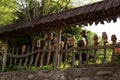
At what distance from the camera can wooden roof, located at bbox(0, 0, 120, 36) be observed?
8570 mm

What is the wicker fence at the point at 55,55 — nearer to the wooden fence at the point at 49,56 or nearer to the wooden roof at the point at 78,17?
the wooden fence at the point at 49,56

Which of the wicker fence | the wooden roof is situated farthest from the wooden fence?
the wooden roof

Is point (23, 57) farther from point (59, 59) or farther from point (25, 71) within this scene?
point (59, 59)

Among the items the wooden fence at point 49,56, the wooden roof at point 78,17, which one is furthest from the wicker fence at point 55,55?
the wooden roof at point 78,17

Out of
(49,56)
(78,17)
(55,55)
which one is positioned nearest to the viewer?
(78,17)

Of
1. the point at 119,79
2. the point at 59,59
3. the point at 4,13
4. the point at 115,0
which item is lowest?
the point at 119,79

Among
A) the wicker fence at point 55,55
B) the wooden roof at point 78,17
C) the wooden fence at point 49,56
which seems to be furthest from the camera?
the wooden fence at point 49,56

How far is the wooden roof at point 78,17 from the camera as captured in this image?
28.1ft

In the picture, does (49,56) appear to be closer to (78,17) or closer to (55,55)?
(55,55)

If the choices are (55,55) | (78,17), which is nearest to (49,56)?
(55,55)

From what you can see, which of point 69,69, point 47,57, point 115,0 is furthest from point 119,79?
point 47,57

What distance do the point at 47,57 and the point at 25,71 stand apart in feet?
3.38

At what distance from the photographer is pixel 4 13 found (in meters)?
15.5

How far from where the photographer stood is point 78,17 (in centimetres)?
931
